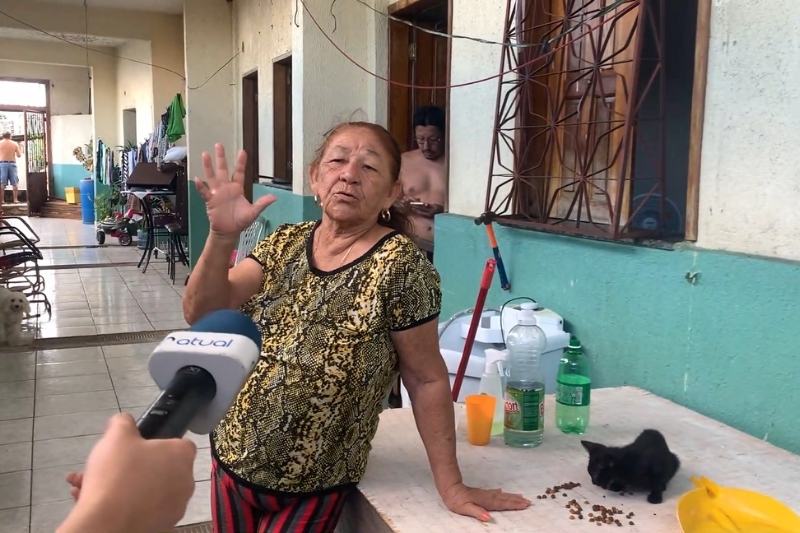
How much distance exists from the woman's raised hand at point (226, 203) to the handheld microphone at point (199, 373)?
459 mm

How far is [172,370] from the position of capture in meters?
0.74

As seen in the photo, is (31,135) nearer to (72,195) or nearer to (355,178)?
(72,195)

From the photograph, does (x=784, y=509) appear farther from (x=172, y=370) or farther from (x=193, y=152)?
(x=193, y=152)

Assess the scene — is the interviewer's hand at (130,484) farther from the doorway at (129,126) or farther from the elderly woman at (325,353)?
the doorway at (129,126)

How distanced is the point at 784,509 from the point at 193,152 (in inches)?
285

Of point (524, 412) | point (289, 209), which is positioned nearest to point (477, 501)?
point (524, 412)

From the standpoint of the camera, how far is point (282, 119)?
6.04 metres

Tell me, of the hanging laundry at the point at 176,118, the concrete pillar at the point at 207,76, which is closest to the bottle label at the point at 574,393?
the concrete pillar at the point at 207,76

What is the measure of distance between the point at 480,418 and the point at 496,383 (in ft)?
0.85

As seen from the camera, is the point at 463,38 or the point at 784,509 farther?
the point at 463,38

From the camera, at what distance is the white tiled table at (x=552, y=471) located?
4.23ft

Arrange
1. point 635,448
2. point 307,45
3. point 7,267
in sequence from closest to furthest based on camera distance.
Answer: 1. point 635,448
2. point 307,45
3. point 7,267

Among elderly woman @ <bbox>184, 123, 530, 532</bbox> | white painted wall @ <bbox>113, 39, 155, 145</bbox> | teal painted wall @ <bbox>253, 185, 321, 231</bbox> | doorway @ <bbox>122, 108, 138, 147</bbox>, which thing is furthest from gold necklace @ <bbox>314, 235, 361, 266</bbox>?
doorway @ <bbox>122, 108, 138, 147</bbox>

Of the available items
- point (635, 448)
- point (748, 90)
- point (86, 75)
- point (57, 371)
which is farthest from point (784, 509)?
point (86, 75)
